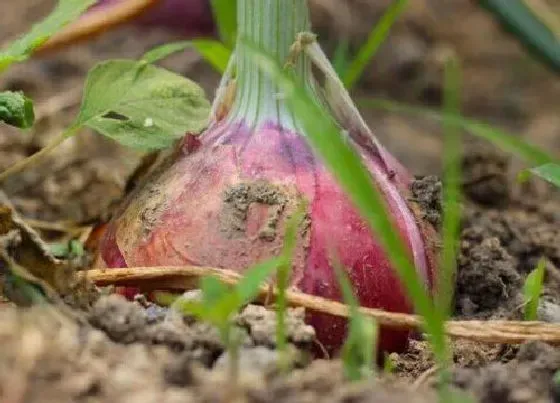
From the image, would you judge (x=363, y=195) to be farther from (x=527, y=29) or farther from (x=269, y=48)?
(x=527, y=29)

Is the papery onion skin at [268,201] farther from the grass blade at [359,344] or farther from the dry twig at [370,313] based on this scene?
the grass blade at [359,344]

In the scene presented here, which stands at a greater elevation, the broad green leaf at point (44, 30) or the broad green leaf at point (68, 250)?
the broad green leaf at point (44, 30)

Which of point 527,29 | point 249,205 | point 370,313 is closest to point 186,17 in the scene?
point 527,29

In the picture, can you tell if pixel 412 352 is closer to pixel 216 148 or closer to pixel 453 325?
pixel 453 325

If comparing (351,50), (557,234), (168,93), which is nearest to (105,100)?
(168,93)

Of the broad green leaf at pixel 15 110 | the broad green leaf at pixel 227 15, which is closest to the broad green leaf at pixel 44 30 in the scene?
the broad green leaf at pixel 15 110

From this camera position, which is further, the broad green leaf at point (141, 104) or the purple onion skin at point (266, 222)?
the broad green leaf at point (141, 104)
